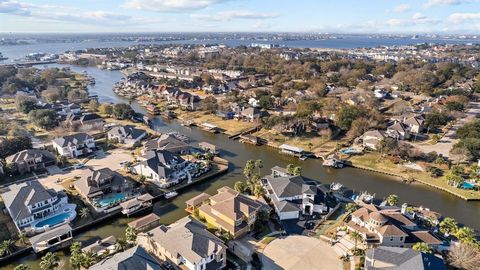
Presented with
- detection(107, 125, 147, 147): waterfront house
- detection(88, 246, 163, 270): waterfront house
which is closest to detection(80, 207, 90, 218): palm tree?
detection(88, 246, 163, 270): waterfront house

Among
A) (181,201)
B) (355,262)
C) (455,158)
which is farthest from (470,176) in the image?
(181,201)

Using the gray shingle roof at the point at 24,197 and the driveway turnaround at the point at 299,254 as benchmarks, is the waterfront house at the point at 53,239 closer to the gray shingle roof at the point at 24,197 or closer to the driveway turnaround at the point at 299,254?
the gray shingle roof at the point at 24,197

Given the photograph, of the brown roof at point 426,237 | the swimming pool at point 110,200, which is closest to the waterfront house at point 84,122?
the swimming pool at point 110,200

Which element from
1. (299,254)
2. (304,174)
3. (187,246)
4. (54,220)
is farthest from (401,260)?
(54,220)

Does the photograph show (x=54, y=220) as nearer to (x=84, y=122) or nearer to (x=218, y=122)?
(x=84, y=122)

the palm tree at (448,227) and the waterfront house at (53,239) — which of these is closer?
the waterfront house at (53,239)

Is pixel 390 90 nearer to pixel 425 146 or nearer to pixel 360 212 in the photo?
pixel 425 146

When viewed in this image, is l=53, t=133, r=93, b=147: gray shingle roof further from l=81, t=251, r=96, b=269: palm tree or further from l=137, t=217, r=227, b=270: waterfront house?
l=81, t=251, r=96, b=269: palm tree
